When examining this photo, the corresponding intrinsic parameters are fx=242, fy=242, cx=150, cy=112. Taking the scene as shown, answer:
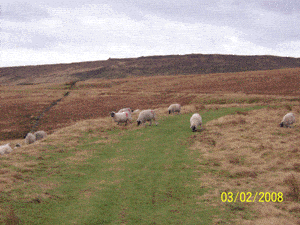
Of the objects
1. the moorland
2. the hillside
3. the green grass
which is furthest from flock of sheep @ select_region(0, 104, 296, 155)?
the hillside

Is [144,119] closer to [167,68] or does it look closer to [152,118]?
[152,118]

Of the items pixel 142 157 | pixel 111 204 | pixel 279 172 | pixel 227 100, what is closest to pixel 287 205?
pixel 279 172

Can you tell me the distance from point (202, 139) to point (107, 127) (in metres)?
10.9

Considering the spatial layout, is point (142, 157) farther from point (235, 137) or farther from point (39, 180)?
point (235, 137)

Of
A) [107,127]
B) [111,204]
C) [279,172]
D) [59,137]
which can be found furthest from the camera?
[107,127]

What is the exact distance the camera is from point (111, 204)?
32.1ft

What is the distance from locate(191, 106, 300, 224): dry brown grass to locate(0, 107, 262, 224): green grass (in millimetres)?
1108

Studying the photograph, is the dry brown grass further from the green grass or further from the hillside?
the hillside

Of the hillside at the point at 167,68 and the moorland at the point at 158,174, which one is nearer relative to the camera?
the moorland at the point at 158,174
